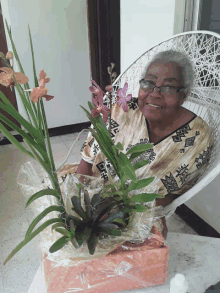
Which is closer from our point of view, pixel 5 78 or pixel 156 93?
pixel 5 78

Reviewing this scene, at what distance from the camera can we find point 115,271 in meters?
0.71

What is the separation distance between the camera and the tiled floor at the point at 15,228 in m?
1.36

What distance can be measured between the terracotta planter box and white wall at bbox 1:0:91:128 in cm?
234

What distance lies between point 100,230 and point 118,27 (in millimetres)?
2392

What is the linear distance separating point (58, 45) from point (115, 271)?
250cm

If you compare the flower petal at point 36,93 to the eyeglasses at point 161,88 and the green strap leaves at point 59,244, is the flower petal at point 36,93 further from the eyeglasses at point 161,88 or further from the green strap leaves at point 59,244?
the eyeglasses at point 161,88

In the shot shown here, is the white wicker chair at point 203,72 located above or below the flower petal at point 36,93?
below

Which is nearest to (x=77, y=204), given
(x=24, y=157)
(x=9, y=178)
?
(x=9, y=178)

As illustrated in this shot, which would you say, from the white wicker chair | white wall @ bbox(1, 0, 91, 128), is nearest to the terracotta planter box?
the white wicker chair

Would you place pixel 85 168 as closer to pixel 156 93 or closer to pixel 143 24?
pixel 156 93

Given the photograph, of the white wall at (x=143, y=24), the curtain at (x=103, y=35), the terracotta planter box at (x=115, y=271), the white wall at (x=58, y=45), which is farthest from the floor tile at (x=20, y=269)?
the curtain at (x=103, y=35)

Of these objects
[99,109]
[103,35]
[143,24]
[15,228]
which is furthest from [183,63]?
[103,35]

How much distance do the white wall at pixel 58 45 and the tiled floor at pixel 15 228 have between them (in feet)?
2.15

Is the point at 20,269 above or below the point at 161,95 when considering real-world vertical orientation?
below
